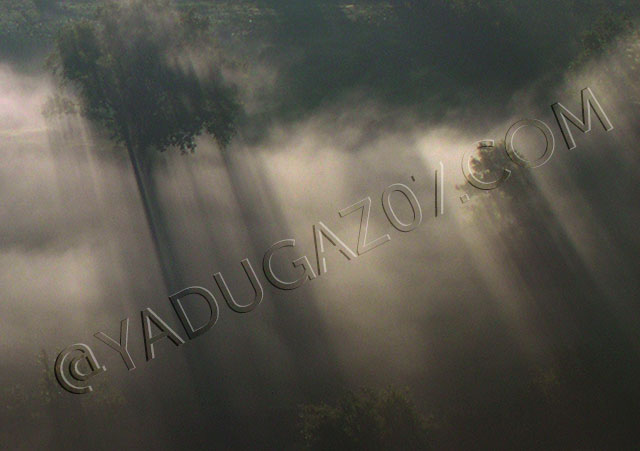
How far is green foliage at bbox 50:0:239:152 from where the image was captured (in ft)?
79.9

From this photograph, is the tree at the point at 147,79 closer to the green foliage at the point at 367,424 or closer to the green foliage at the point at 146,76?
the green foliage at the point at 146,76

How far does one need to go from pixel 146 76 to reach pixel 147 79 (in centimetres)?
13

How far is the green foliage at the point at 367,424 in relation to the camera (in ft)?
61.2

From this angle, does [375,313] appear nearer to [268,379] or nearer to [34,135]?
[268,379]

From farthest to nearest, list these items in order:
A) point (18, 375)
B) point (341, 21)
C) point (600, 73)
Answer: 1. point (341, 21)
2. point (600, 73)
3. point (18, 375)

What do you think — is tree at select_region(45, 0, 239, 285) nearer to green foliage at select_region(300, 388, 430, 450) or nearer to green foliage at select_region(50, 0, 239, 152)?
green foliage at select_region(50, 0, 239, 152)

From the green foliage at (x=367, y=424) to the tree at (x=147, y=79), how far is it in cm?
918

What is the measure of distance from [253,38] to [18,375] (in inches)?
894

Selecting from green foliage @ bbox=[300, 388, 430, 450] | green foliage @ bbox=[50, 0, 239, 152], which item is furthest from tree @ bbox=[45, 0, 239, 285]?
green foliage @ bbox=[300, 388, 430, 450]

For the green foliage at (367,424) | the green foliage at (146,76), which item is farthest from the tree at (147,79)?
the green foliage at (367,424)

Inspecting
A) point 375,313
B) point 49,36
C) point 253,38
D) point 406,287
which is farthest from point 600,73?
point 49,36

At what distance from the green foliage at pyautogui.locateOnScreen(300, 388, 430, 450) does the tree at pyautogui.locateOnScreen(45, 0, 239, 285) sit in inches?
361

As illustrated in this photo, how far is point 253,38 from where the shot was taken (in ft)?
112

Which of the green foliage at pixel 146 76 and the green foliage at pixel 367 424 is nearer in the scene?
the green foliage at pixel 367 424
